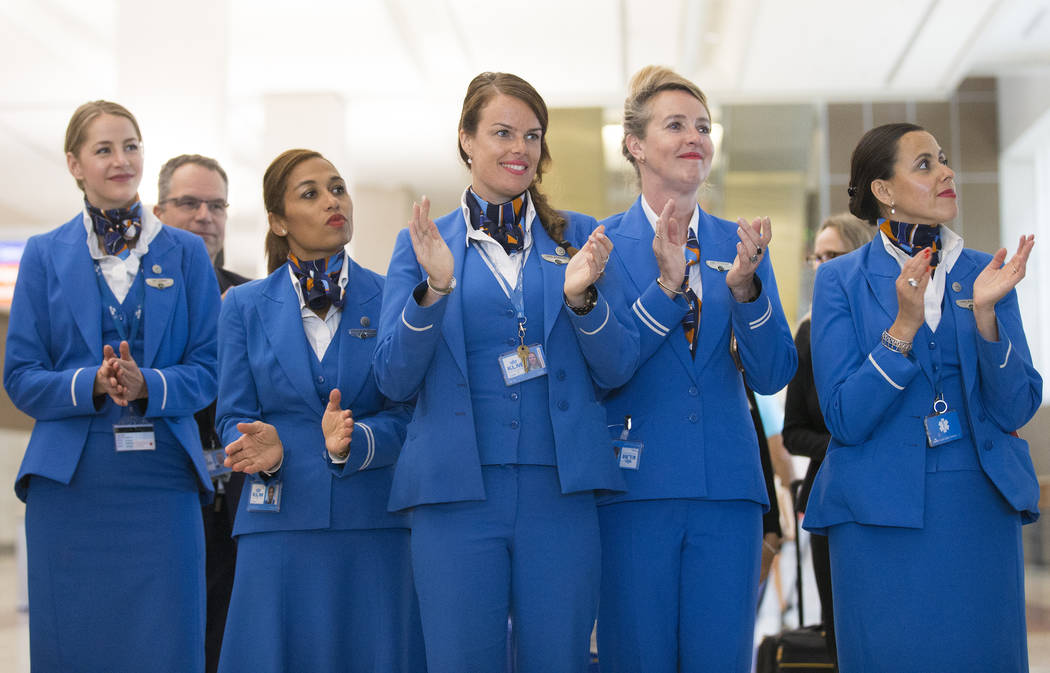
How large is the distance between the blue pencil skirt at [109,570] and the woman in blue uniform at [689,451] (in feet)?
4.24

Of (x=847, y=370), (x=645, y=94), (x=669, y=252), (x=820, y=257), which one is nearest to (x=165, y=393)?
(x=669, y=252)

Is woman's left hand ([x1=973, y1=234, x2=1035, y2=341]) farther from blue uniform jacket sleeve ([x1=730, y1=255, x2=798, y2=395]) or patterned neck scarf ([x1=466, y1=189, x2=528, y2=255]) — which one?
patterned neck scarf ([x1=466, y1=189, x2=528, y2=255])

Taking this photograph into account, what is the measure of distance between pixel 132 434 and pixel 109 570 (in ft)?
1.25

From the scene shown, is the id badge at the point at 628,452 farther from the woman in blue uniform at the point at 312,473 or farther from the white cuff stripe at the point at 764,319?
the woman in blue uniform at the point at 312,473

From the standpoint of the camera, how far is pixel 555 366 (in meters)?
2.57

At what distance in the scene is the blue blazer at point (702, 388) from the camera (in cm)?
264

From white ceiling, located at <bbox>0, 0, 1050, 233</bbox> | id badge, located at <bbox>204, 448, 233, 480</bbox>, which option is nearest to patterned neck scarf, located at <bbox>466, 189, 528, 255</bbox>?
id badge, located at <bbox>204, 448, 233, 480</bbox>

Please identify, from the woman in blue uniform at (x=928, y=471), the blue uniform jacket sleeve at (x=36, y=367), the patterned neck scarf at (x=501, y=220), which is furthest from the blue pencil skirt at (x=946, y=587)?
the blue uniform jacket sleeve at (x=36, y=367)

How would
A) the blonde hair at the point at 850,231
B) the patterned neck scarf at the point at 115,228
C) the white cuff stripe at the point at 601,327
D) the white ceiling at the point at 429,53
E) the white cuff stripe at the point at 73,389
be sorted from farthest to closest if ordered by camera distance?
1. the white ceiling at the point at 429,53
2. the blonde hair at the point at 850,231
3. the patterned neck scarf at the point at 115,228
4. the white cuff stripe at the point at 73,389
5. the white cuff stripe at the point at 601,327

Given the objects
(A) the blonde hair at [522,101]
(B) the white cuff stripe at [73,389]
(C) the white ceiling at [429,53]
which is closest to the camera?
(A) the blonde hair at [522,101]

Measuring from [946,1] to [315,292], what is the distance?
8053 millimetres

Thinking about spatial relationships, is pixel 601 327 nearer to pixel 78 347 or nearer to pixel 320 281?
pixel 320 281

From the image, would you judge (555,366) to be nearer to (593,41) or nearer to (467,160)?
(467,160)

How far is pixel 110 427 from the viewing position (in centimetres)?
313
